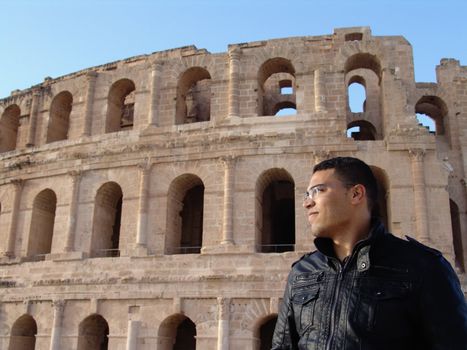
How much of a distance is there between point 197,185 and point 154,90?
410 centimetres

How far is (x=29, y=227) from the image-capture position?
22.4 meters

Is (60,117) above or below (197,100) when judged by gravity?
below

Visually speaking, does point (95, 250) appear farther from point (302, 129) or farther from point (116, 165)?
point (302, 129)

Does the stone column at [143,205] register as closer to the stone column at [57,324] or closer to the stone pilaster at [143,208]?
the stone pilaster at [143,208]

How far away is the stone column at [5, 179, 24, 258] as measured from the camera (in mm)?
22270

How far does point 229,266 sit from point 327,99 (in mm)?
6929

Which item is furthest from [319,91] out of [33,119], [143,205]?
[33,119]

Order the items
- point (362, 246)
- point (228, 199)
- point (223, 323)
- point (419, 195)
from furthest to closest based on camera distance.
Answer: point (228, 199)
point (419, 195)
point (223, 323)
point (362, 246)

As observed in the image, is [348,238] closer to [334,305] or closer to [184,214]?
[334,305]

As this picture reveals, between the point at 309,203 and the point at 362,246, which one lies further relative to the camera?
the point at 309,203

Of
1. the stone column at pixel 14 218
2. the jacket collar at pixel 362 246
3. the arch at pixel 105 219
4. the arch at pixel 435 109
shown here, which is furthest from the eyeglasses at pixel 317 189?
the stone column at pixel 14 218

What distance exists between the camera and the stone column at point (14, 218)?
73.1 feet

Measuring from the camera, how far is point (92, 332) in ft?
66.1

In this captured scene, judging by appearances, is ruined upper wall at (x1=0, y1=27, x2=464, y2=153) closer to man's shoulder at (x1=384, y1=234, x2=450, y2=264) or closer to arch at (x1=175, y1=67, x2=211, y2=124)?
arch at (x1=175, y1=67, x2=211, y2=124)
